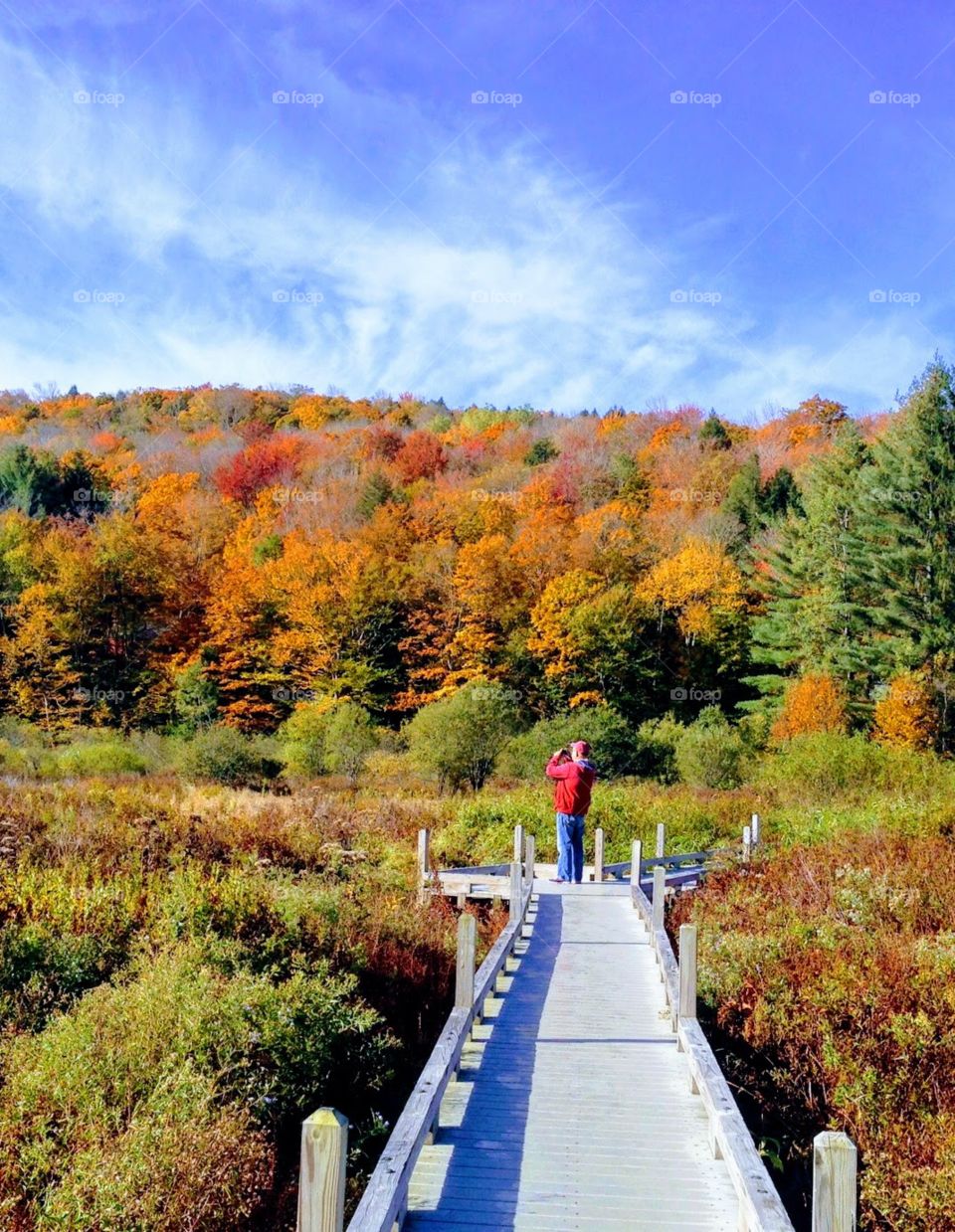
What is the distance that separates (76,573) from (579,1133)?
143ft

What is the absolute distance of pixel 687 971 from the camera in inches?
299

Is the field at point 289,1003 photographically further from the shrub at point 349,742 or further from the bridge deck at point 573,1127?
the shrub at point 349,742

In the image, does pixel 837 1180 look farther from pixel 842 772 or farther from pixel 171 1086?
pixel 842 772

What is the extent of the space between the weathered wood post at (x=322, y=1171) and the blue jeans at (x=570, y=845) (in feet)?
33.6

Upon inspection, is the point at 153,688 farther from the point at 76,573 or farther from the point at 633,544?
the point at 633,544

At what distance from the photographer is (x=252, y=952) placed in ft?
28.5

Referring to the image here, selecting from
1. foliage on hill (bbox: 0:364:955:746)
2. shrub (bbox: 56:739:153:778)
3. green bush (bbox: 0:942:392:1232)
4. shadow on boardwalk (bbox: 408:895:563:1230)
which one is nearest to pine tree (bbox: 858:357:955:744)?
foliage on hill (bbox: 0:364:955:746)

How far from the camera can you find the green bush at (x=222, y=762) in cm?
2653

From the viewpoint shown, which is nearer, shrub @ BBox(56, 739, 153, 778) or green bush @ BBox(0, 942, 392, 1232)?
green bush @ BBox(0, 942, 392, 1232)

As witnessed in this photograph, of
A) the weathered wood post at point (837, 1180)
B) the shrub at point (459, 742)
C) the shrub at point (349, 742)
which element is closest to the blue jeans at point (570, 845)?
the weathered wood post at point (837, 1180)

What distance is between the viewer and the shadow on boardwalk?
5.15 meters

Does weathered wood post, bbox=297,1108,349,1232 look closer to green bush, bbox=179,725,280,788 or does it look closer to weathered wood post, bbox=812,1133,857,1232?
weathered wood post, bbox=812,1133,857,1232

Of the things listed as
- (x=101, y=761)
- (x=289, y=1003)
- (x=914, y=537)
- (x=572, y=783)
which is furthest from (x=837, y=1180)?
(x=914, y=537)

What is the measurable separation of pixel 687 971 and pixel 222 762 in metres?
21.1
